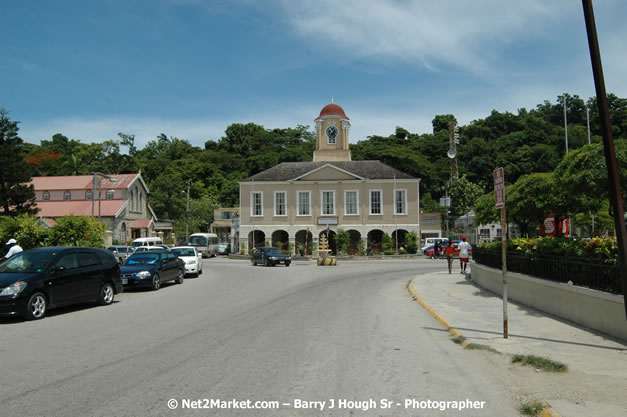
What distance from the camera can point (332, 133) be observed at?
55.7 metres

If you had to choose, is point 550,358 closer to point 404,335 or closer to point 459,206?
point 404,335

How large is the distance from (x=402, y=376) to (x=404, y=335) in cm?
331

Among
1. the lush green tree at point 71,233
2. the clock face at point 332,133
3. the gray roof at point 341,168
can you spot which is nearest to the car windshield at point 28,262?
the lush green tree at point 71,233

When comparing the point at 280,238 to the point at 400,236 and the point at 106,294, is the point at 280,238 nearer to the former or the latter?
the point at 400,236

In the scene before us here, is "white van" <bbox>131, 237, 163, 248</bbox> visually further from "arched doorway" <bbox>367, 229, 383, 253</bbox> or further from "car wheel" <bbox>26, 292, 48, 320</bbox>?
"car wheel" <bbox>26, 292, 48, 320</bbox>

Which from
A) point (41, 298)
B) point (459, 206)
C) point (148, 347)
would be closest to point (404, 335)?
point (148, 347)

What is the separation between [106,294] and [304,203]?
1426 inches

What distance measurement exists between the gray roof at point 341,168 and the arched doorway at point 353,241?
5.71 meters

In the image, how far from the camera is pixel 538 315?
11961mm

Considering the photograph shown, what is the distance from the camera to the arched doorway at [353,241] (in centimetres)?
4819

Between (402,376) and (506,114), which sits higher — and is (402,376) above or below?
below

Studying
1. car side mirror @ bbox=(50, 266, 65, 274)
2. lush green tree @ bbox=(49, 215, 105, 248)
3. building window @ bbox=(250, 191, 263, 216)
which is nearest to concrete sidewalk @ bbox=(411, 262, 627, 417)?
car side mirror @ bbox=(50, 266, 65, 274)

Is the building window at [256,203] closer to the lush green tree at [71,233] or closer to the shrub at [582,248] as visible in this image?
the lush green tree at [71,233]

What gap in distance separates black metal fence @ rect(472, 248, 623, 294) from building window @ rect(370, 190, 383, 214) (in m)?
34.1
